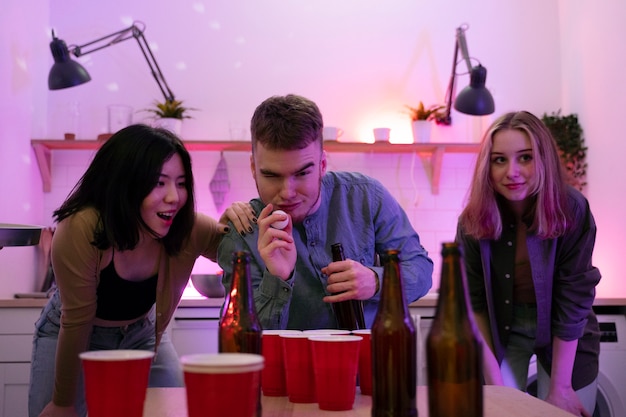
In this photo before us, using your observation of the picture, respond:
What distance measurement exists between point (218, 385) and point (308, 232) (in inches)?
37.3

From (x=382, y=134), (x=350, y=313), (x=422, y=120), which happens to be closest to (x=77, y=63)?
(x=382, y=134)

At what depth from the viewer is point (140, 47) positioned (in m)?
3.43

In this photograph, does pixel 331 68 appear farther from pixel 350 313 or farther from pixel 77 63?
pixel 350 313

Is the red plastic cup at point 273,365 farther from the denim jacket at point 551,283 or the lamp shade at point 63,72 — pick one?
the lamp shade at point 63,72

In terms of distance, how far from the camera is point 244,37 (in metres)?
3.63

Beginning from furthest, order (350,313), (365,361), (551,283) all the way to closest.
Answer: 1. (551,283)
2. (350,313)
3. (365,361)

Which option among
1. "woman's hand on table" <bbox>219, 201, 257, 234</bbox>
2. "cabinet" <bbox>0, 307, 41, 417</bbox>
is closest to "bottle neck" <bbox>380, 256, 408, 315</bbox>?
"woman's hand on table" <bbox>219, 201, 257, 234</bbox>

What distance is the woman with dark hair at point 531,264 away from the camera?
181 cm

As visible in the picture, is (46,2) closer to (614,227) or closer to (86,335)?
(86,335)

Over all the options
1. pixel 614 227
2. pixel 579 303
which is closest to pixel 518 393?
pixel 579 303

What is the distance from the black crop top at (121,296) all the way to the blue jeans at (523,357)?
993mm

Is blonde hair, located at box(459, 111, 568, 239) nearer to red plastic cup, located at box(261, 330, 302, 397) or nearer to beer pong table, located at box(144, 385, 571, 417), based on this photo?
beer pong table, located at box(144, 385, 571, 417)

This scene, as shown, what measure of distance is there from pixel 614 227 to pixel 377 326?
2.66 m

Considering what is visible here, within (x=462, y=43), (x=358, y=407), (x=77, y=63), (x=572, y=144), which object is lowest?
(x=358, y=407)
